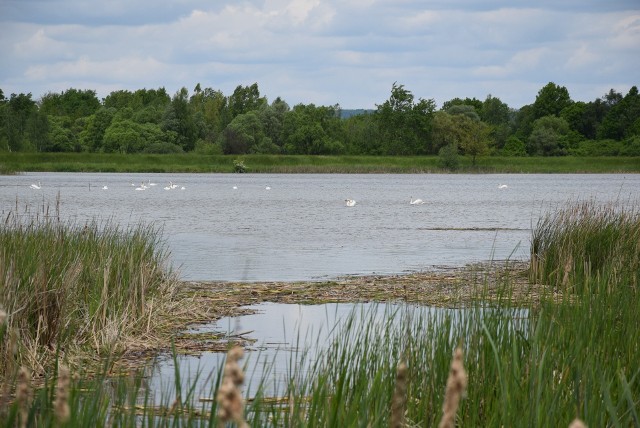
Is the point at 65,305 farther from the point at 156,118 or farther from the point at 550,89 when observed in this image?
the point at 550,89

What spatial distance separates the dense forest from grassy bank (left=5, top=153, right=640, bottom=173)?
7389 mm

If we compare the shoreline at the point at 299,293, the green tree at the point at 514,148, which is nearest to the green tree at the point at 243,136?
the green tree at the point at 514,148

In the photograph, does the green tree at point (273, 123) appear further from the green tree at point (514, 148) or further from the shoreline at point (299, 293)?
the shoreline at point (299, 293)

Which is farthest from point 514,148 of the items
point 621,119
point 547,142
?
point 621,119

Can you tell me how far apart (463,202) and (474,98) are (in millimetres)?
113511

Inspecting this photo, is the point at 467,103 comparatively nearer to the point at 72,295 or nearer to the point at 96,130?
the point at 96,130

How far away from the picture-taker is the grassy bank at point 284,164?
95.3 metres

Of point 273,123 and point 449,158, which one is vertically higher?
point 273,123

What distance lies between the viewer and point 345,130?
13375cm

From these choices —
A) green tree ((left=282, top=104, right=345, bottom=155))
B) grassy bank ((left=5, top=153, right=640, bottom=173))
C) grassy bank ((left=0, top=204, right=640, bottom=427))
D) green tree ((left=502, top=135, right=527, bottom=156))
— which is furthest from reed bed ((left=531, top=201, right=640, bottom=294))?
green tree ((left=282, top=104, right=345, bottom=155))

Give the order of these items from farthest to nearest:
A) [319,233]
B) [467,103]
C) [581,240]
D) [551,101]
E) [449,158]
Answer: [467,103] < [551,101] < [449,158] < [319,233] < [581,240]

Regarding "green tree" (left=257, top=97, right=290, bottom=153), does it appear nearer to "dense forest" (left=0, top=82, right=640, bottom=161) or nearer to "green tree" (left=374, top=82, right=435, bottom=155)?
"dense forest" (left=0, top=82, right=640, bottom=161)

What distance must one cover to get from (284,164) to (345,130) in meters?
34.0

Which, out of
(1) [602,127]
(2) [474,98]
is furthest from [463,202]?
(2) [474,98]
